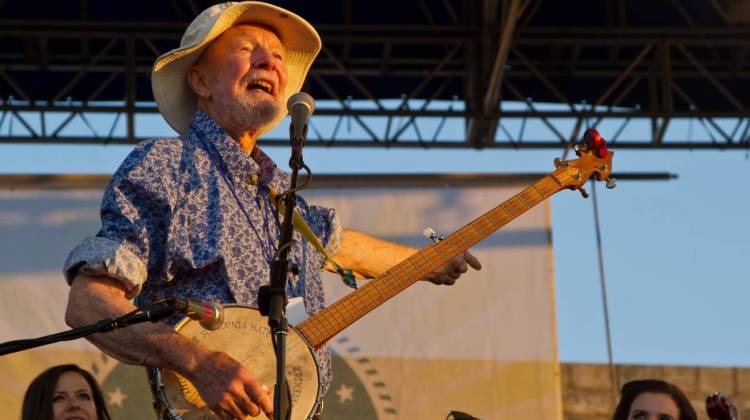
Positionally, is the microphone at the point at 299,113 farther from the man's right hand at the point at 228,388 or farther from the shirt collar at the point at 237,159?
the man's right hand at the point at 228,388

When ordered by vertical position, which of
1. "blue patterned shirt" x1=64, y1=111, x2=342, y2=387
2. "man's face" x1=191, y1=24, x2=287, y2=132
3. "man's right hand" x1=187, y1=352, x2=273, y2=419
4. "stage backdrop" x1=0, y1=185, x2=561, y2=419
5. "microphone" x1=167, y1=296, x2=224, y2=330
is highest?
"stage backdrop" x1=0, y1=185, x2=561, y2=419

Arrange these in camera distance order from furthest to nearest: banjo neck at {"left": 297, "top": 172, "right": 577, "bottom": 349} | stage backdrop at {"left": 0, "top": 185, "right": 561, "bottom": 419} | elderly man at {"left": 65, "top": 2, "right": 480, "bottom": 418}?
1. stage backdrop at {"left": 0, "top": 185, "right": 561, "bottom": 419}
2. banjo neck at {"left": 297, "top": 172, "right": 577, "bottom": 349}
3. elderly man at {"left": 65, "top": 2, "right": 480, "bottom": 418}

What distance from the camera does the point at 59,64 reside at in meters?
12.0

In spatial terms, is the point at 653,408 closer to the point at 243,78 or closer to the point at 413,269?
the point at 413,269

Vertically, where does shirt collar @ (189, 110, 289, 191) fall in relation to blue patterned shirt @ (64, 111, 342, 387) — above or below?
above

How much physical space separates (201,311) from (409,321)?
4336 millimetres

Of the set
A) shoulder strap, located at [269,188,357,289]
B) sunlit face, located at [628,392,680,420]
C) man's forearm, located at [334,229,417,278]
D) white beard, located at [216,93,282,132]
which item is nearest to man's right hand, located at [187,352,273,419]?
shoulder strap, located at [269,188,357,289]

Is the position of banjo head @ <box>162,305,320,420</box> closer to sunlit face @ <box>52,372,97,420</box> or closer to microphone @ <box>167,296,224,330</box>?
microphone @ <box>167,296,224,330</box>

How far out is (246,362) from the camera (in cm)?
405

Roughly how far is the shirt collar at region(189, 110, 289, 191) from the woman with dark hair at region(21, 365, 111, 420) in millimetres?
2141

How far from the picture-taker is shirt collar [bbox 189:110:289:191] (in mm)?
4531

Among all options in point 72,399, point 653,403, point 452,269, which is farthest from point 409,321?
point 452,269

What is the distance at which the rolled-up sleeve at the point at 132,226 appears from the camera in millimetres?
4070

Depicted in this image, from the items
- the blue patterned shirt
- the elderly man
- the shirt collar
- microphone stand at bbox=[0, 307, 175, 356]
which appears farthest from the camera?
the shirt collar
